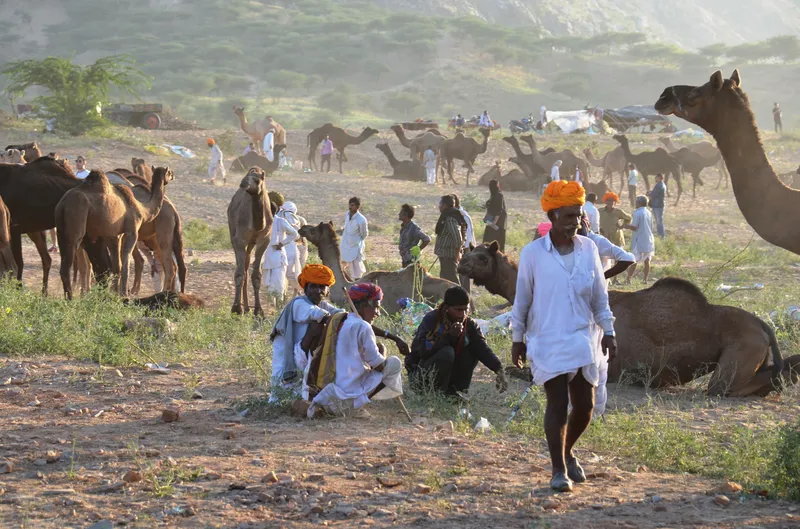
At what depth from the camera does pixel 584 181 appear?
1066 inches

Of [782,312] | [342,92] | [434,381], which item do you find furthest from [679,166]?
[342,92]

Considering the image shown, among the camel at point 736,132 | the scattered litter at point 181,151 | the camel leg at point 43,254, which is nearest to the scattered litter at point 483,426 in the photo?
the camel at point 736,132

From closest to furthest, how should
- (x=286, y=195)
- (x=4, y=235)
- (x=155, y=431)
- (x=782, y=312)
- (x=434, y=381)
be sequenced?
(x=155, y=431) → (x=434, y=381) → (x=782, y=312) → (x=4, y=235) → (x=286, y=195)

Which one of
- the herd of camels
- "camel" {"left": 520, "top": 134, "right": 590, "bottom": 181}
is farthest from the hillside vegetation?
the herd of camels

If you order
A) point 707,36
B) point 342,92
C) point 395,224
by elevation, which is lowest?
point 395,224

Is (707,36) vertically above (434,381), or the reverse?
(707,36)

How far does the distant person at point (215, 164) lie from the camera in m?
23.5

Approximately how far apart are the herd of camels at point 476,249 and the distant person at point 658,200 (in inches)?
398

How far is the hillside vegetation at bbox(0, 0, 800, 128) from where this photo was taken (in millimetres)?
68250

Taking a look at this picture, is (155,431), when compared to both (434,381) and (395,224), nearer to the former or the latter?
(434,381)

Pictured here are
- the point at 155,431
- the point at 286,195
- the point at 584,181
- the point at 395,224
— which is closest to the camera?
the point at 155,431

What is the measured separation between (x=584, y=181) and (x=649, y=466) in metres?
21.7

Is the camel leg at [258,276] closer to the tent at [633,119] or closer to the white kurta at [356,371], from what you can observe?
the white kurta at [356,371]

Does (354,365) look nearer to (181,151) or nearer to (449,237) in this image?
(449,237)
